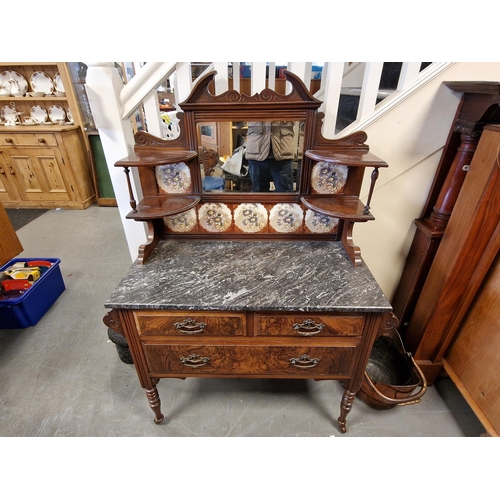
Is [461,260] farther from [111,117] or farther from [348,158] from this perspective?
[111,117]

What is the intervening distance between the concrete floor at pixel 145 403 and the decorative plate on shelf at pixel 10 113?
2.75 m

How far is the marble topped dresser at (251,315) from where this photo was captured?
0.95 m

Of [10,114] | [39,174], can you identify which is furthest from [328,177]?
[10,114]

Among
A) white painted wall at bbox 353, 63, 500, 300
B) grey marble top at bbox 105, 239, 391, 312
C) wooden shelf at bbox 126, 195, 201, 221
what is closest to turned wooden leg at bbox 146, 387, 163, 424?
grey marble top at bbox 105, 239, 391, 312

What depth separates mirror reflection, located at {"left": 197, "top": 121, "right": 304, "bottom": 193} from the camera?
113 cm

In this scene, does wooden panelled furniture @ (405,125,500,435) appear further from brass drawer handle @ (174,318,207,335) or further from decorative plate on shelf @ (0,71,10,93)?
decorative plate on shelf @ (0,71,10,93)

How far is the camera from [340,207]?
3.80 ft

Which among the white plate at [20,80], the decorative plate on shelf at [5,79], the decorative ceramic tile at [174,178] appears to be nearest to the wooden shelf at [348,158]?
the decorative ceramic tile at [174,178]

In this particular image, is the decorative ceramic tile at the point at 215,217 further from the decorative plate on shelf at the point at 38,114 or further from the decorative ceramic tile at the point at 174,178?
the decorative plate on shelf at the point at 38,114

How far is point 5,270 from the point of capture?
2.03m

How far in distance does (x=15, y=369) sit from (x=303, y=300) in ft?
5.78

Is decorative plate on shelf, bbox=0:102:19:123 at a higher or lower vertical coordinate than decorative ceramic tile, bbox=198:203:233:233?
higher

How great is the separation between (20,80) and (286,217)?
378 cm

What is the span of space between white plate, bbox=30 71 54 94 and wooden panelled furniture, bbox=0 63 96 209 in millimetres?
45
